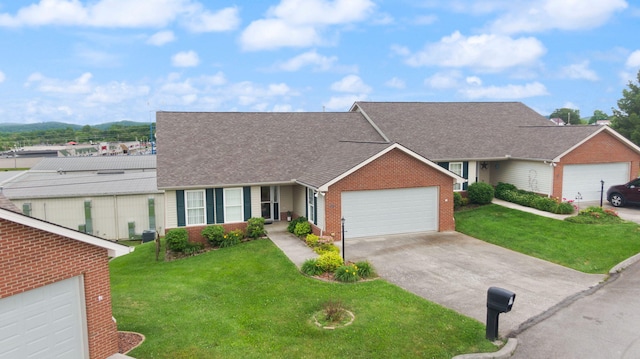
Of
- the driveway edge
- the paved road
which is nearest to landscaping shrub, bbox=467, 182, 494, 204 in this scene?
the paved road

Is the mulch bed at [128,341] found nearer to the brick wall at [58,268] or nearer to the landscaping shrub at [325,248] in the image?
the brick wall at [58,268]

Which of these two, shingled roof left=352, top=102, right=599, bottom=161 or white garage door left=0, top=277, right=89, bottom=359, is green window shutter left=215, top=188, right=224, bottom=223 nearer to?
shingled roof left=352, top=102, right=599, bottom=161

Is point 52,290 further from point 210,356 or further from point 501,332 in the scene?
point 501,332

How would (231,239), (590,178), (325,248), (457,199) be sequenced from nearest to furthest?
Answer: 1. (325,248)
2. (231,239)
3. (457,199)
4. (590,178)

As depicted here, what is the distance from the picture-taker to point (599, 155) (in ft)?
85.6

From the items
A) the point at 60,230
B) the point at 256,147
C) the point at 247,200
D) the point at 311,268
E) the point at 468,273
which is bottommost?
the point at 468,273

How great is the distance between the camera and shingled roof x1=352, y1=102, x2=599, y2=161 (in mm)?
26859

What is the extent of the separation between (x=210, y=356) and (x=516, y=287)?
9.38 metres

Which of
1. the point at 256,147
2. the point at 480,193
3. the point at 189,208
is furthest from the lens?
the point at 480,193

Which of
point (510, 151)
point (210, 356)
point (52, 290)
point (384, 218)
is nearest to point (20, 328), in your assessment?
point (52, 290)

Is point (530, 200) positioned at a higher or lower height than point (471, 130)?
lower

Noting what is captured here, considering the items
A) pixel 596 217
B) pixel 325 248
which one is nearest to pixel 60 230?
pixel 325 248

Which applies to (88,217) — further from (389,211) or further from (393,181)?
(393,181)

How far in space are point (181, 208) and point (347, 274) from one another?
31.7ft
